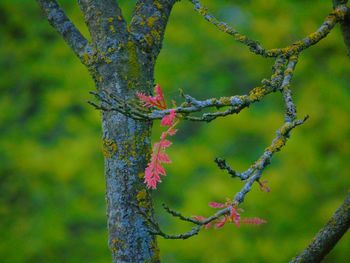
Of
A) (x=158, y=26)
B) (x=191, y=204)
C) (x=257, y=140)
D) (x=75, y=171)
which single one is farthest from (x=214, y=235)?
(x=158, y=26)

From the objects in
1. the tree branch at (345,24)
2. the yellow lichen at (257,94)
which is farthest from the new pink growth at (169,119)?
the tree branch at (345,24)

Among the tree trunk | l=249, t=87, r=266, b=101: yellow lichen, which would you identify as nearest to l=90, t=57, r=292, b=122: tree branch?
l=249, t=87, r=266, b=101: yellow lichen

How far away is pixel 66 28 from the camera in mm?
2035

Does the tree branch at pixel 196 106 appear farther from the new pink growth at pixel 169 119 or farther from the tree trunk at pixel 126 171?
the tree trunk at pixel 126 171

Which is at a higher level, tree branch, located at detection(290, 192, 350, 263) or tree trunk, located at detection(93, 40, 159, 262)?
tree trunk, located at detection(93, 40, 159, 262)

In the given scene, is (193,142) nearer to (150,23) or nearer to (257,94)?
(150,23)

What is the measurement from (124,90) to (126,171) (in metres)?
0.25

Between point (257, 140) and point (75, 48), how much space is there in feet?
17.7

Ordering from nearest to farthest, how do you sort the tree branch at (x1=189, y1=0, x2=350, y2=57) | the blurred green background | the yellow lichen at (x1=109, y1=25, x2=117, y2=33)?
1. the tree branch at (x1=189, y1=0, x2=350, y2=57)
2. the yellow lichen at (x1=109, y1=25, x2=117, y2=33)
3. the blurred green background

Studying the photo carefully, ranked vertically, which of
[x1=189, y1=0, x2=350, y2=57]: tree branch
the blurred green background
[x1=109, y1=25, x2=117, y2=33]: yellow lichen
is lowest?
[x1=189, y1=0, x2=350, y2=57]: tree branch

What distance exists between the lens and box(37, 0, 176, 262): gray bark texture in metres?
1.81

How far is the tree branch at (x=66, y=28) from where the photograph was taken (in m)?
1.99

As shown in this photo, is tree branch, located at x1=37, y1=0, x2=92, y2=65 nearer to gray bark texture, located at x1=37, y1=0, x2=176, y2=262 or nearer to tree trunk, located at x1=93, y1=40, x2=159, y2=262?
gray bark texture, located at x1=37, y1=0, x2=176, y2=262

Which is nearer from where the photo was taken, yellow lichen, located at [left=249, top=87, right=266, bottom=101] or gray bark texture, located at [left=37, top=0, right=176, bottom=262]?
yellow lichen, located at [left=249, top=87, right=266, bottom=101]
